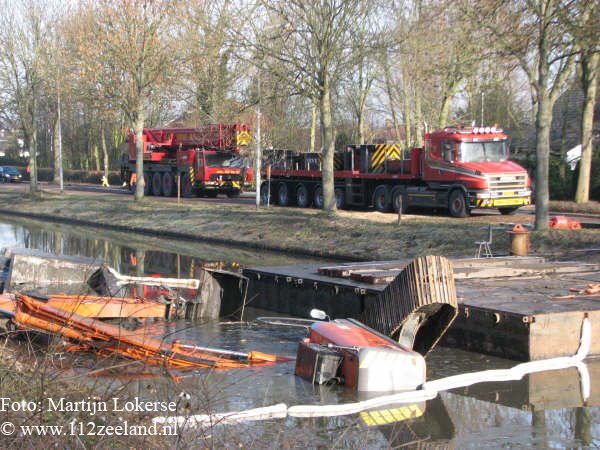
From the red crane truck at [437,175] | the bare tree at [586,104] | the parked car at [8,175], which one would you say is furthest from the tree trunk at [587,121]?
the parked car at [8,175]

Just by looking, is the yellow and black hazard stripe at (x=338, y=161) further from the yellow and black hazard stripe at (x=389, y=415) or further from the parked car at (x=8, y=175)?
the parked car at (x=8, y=175)

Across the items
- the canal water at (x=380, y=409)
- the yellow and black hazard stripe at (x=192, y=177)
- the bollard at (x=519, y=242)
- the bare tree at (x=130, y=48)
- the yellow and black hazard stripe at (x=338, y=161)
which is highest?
the bare tree at (x=130, y=48)

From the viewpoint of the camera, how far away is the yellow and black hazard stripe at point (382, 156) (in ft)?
113

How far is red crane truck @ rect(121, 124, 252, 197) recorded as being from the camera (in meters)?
44.9

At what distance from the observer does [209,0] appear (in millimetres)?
28031

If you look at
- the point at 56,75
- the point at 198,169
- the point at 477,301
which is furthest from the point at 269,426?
the point at 56,75

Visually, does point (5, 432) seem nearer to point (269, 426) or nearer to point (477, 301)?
point (269, 426)

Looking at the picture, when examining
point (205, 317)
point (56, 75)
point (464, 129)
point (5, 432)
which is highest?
point (56, 75)

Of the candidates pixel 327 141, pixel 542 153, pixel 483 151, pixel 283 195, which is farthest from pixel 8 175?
pixel 542 153

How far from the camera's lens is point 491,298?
14.3m

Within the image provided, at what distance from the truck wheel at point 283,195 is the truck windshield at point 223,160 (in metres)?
7.08

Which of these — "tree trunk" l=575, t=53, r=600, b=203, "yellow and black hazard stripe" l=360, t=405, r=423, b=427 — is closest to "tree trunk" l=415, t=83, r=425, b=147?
"tree trunk" l=575, t=53, r=600, b=203

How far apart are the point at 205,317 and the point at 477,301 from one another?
5.09 metres

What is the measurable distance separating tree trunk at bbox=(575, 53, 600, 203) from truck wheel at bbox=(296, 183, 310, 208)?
1097cm
